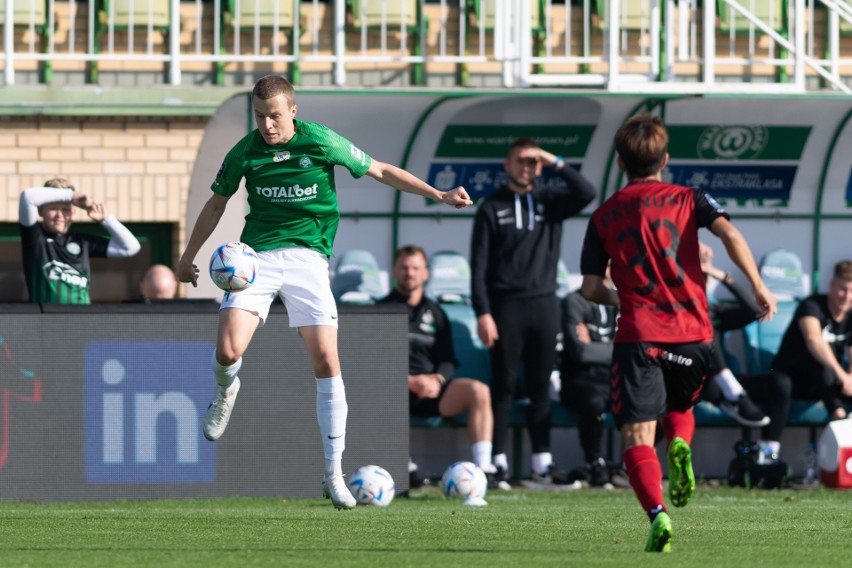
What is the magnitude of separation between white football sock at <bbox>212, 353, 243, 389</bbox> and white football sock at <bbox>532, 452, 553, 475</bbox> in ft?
14.7

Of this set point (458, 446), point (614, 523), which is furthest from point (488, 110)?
point (614, 523)

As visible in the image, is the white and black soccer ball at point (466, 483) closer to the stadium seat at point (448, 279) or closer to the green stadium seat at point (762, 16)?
the stadium seat at point (448, 279)

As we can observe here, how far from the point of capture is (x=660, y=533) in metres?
7.07

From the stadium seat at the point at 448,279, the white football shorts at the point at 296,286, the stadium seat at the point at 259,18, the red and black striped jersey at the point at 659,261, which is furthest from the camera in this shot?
the stadium seat at the point at 259,18

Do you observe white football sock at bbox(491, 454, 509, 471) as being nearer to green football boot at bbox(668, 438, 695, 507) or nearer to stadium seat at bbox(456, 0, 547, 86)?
stadium seat at bbox(456, 0, 547, 86)

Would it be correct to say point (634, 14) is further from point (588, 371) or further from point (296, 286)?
point (296, 286)

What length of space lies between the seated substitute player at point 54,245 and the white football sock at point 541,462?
3329 millimetres

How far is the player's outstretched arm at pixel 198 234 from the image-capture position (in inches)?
348

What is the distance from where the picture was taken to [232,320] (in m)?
8.84

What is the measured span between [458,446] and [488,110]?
2679 millimetres

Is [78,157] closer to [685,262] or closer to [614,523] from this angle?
[614,523]

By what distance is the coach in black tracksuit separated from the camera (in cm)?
1301

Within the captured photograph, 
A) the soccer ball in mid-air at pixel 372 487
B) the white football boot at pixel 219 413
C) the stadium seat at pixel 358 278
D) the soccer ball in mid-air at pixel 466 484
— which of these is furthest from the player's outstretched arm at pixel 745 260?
the stadium seat at pixel 358 278

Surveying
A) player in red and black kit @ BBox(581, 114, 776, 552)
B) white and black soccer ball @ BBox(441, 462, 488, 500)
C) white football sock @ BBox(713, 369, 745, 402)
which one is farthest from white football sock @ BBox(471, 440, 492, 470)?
player in red and black kit @ BBox(581, 114, 776, 552)
